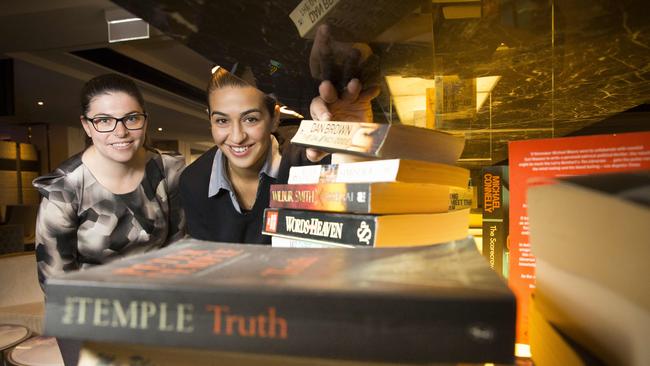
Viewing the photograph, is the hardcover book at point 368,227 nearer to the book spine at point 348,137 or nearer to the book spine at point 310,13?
the book spine at point 348,137

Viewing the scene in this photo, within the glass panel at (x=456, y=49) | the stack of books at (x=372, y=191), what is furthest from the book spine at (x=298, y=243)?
the glass panel at (x=456, y=49)

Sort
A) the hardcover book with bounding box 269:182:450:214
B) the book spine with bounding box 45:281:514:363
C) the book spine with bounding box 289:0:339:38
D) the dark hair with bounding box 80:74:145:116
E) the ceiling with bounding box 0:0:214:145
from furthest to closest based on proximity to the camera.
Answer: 1. the ceiling with bounding box 0:0:214:145
2. the dark hair with bounding box 80:74:145:116
3. the hardcover book with bounding box 269:182:450:214
4. the book spine with bounding box 289:0:339:38
5. the book spine with bounding box 45:281:514:363

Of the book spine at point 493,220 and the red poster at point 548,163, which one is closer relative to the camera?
the red poster at point 548,163

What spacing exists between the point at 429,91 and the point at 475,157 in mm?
739

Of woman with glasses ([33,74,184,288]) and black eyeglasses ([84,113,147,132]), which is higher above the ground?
black eyeglasses ([84,113,147,132])

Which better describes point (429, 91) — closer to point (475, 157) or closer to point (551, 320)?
point (551, 320)

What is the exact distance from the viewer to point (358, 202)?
60 centimetres

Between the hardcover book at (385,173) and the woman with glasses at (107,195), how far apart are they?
734mm

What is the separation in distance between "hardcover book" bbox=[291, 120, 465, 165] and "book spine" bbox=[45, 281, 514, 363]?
0.38 m

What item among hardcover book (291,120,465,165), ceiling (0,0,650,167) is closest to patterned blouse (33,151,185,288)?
ceiling (0,0,650,167)

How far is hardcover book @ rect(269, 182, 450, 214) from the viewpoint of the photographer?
589mm

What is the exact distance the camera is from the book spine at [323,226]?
0.58 m

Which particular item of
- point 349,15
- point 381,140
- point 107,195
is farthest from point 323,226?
point 107,195

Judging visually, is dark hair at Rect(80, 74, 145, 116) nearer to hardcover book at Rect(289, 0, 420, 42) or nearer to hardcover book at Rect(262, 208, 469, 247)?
hardcover book at Rect(262, 208, 469, 247)
